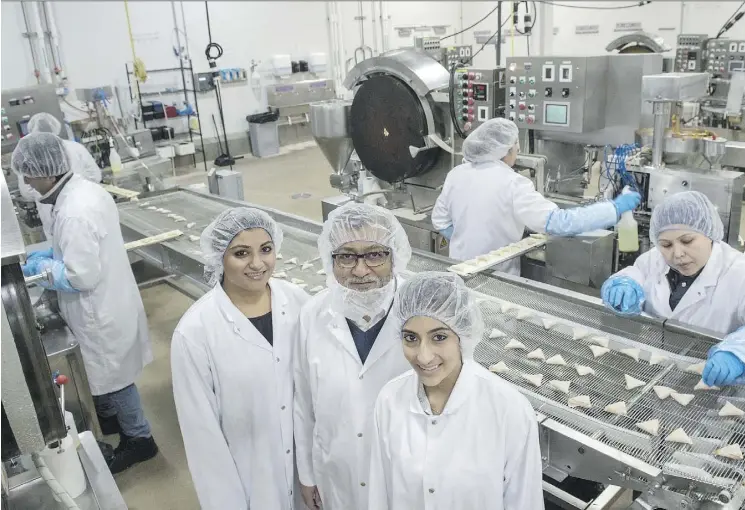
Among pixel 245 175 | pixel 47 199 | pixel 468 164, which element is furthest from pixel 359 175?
pixel 245 175

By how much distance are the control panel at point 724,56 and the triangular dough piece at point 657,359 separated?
6253mm

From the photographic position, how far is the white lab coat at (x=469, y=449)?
1396mm

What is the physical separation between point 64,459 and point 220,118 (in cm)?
881

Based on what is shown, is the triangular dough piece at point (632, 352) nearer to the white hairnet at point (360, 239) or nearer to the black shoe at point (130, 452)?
the white hairnet at point (360, 239)

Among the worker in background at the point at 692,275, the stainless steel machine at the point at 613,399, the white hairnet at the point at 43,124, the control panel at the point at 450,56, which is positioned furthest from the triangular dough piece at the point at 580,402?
the white hairnet at the point at 43,124

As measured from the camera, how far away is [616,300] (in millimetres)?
2170

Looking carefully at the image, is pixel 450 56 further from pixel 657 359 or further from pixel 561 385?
pixel 561 385

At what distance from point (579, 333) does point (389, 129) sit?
91.8 inches

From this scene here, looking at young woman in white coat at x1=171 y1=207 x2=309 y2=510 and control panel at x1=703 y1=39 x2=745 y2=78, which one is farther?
control panel at x1=703 y1=39 x2=745 y2=78

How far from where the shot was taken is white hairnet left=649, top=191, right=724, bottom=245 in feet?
6.62

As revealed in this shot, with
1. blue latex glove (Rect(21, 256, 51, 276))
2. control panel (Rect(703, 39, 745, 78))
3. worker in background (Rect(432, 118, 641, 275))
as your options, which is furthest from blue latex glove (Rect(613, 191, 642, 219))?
control panel (Rect(703, 39, 745, 78))

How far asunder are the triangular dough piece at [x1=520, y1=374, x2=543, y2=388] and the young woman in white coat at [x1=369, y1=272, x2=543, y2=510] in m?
0.46

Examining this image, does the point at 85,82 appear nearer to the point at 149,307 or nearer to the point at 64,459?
the point at 149,307

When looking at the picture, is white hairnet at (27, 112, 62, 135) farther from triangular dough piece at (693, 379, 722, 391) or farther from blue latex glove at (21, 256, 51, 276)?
triangular dough piece at (693, 379, 722, 391)
